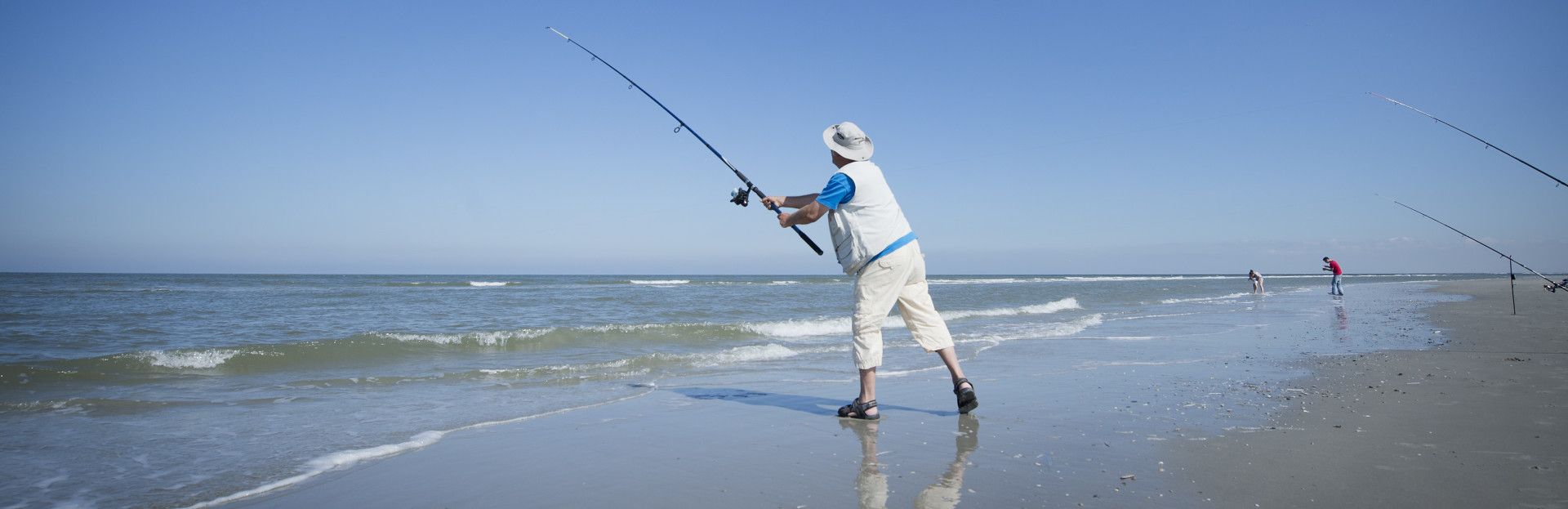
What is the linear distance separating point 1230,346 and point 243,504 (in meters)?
8.82

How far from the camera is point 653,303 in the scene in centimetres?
1948

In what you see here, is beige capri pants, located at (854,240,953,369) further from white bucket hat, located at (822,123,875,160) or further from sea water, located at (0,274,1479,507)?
sea water, located at (0,274,1479,507)

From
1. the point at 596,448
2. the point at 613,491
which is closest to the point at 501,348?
the point at 596,448

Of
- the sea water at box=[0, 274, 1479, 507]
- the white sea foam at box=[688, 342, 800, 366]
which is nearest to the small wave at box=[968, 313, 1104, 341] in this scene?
the sea water at box=[0, 274, 1479, 507]

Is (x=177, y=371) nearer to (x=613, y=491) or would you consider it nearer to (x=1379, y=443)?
(x=613, y=491)

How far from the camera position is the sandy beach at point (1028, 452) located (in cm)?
269

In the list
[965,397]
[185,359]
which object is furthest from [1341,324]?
[185,359]

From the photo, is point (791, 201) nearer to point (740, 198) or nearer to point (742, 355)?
point (740, 198)

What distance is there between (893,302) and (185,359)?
7.22 metres

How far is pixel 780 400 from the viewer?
510 cm

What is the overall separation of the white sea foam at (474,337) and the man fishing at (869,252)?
6.75 metres

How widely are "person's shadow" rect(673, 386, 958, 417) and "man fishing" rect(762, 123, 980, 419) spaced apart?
1.09 ft

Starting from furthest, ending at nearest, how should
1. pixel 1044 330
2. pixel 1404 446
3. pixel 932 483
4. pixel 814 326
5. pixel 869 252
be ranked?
pixel 814 326, pixel 1044 330, pixel 869 252, pixel 1404 446, pixel 932 483

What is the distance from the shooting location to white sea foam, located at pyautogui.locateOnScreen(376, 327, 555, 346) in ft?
31.1
